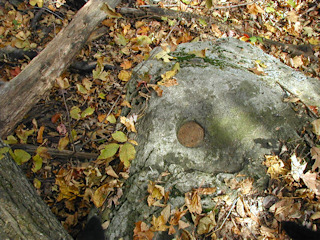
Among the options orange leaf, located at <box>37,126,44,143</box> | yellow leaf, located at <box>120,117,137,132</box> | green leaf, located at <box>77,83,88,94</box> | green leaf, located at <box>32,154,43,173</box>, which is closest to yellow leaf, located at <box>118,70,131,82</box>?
green leaf, located at <box>77,83,88,94</box>

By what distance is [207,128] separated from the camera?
8.20 feet

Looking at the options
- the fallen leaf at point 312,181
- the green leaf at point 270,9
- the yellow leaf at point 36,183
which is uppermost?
the green leaf at point 270,9

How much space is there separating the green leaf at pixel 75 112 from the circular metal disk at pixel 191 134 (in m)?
1.55

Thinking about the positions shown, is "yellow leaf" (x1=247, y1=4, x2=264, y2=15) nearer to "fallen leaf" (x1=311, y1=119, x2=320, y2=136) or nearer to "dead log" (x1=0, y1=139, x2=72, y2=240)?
"fallen leaf" (x1=311, y1=119, x2=320, y2=136)

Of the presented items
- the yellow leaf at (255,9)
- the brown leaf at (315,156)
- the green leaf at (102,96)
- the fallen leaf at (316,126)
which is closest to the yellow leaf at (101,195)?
the green leaf at (102,96)

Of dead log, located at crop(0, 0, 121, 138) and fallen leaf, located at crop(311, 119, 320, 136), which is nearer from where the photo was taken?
fallen leaf, located at crop(311, 119, 320, 136)

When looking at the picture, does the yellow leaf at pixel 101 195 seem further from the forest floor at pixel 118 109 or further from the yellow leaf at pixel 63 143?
the yellow leaf at pixel 63 143

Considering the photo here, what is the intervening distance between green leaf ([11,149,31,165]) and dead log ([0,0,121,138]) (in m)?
0.30

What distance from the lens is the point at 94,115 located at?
10.7 feet

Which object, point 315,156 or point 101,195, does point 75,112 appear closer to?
point 101,195

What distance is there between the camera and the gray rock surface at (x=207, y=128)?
2.17 metres

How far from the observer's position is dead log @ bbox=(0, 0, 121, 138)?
2699mm

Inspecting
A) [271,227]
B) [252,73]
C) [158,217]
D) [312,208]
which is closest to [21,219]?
[158,217]

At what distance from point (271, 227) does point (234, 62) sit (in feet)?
7.53
